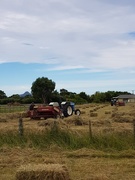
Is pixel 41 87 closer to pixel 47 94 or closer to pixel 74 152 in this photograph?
pixel 47 94

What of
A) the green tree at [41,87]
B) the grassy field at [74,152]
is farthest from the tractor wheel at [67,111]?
the green tree at [41,87]

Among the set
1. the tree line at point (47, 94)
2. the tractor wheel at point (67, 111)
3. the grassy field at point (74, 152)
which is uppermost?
the tree line at point (47, 94)

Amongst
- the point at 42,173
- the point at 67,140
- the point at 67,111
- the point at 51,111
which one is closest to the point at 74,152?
the point at 67,140

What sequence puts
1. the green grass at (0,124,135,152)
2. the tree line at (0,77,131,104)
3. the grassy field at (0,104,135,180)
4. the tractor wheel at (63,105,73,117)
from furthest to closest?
the tree line at (0,77,131,104)
the tractor wheel at (63,105,73,117)
the green grass at (0,124,135,152)
the grassy field at (0,104,135,180)

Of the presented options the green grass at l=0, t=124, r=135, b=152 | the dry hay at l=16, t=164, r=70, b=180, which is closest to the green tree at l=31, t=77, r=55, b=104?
the green grass at l=0, t=124, r=135, b=152

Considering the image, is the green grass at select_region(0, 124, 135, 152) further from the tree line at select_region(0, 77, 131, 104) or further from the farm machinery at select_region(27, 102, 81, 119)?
the tree line at select_region(0, 77, 131, 104)

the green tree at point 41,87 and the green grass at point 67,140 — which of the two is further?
the green tree at point 41,87

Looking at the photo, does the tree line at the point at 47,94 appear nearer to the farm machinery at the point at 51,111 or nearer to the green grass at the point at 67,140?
the farm machinery at the point at 51,111

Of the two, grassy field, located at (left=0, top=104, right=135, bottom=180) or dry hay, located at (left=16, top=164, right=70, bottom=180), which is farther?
grassy field, located at (left=0, top=104, right=135, bottom=180)

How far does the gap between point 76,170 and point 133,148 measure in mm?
3243

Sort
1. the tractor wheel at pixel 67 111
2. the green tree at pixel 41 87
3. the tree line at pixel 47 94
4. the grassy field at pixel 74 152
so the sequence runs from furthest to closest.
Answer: the green tree at pixel 41 87 → the tree line at pixel 47 94 → the tractor wheel at pixel 67 111 → the grassy field at pixel 74 152

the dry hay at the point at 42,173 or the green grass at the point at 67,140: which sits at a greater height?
the green grass at the point at 67,140

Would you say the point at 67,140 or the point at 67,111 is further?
the point at 67,111

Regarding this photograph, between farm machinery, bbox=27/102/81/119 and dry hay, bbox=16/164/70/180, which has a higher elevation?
farm machinery, bbox=27/102/81/119
